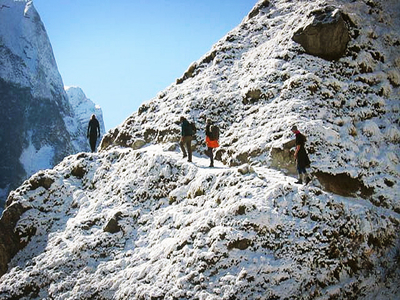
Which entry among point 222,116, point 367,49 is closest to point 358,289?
point 222,116

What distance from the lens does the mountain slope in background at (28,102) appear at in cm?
10459

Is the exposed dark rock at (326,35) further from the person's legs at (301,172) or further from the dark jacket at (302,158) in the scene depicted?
the person's legs at (301,172)

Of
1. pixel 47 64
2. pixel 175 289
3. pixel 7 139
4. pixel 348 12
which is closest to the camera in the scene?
pixel 175 289

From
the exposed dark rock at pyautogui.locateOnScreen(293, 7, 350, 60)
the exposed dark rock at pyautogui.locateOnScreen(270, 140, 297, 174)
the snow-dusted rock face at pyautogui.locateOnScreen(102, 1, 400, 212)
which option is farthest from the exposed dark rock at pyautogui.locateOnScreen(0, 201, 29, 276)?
the exposed dark rock at pyautogui.locateOnScreen(293, 7, 350, 60)

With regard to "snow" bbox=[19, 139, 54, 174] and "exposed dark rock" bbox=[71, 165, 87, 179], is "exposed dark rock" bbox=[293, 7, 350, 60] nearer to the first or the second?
"exposed dark rock" bbox=[71, 165, 87, 179]

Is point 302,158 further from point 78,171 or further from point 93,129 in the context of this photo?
point 93,129

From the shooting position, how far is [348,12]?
752 inches

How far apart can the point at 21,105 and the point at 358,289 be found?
420 feet

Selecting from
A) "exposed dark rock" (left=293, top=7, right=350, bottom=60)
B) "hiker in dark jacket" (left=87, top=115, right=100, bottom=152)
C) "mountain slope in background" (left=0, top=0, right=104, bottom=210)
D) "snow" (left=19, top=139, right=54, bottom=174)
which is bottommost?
"exposed dark rock" (left=293, top=7, right=350, bottom=60)

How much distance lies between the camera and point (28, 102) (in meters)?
116

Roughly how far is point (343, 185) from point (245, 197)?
12.8 ft

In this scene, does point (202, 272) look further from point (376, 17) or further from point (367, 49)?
point (376, 17)

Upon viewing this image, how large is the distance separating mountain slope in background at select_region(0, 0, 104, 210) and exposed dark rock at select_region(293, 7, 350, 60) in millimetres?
102713

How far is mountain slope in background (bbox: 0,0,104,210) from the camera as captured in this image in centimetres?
10459
